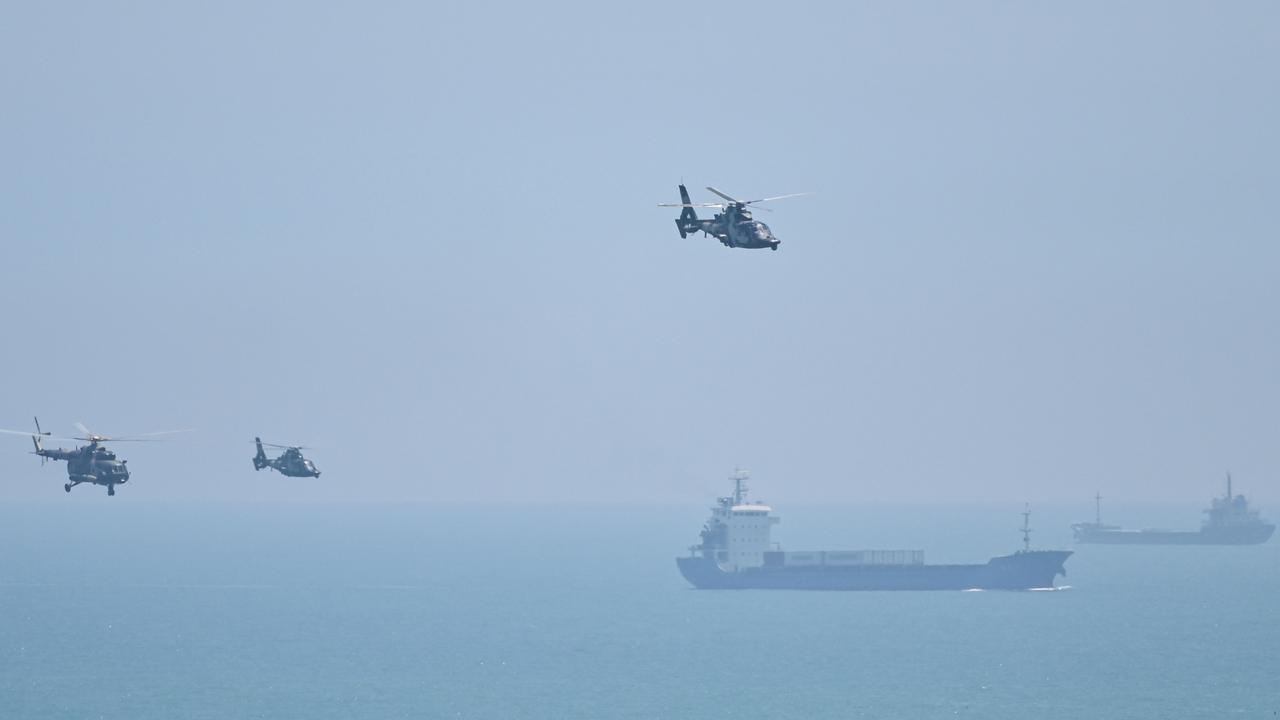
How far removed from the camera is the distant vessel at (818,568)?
6437 inches

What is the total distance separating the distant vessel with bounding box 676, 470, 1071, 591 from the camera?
536 feet

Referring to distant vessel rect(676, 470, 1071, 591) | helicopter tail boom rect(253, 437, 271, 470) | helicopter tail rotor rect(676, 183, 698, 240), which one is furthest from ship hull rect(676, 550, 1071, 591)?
helicopter tail rotor rect(676, 183, 698, 240)

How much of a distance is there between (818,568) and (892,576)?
7.95 meters

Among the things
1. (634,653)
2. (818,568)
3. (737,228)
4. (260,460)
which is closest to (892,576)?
(818,568)

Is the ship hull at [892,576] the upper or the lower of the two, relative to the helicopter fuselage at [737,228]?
lower

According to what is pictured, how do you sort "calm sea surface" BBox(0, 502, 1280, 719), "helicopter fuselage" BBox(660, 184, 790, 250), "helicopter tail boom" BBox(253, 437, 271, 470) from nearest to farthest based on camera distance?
"helicopter fuselage" BBox(660, 184, 790, 250) < "helicopter tail boom" BBox(253, 437, 271, 470) < "calm sea surface" BBox(0, 502, 1280, 719)

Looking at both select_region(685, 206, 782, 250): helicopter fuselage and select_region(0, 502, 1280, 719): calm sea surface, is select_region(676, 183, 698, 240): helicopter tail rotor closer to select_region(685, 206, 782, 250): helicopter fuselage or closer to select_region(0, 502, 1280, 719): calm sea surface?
select_region(685, 206, 782, 250): helicopter fuselage

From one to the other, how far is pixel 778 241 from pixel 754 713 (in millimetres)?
59188

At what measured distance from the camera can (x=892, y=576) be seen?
16612 centimetres

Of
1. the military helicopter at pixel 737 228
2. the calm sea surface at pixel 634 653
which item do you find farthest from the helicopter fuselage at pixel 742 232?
the calm sea surface at pixel 634 653

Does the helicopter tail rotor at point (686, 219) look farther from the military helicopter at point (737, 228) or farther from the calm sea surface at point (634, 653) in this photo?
the calm sea surface at point (634, 653)

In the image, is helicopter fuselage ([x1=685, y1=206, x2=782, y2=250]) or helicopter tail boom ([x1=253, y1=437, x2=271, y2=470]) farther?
helicopter tail boom ([x1=253, y1=437, x2=271, y2=470])

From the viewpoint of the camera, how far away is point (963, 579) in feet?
542

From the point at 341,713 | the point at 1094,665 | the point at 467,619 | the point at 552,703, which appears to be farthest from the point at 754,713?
the point at 467,619
